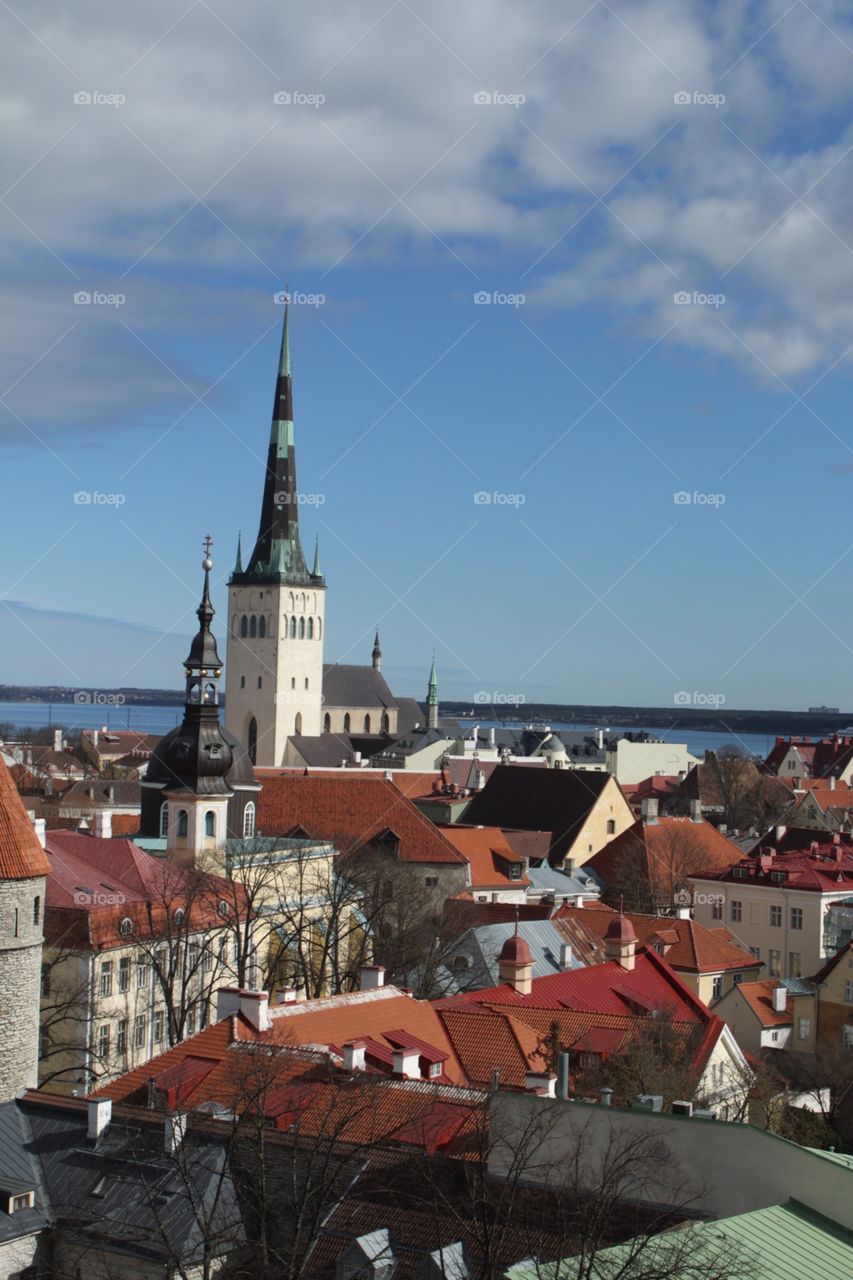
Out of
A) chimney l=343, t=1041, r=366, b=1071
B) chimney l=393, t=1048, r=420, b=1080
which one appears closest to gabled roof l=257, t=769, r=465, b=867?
chimney l=393, t=1048, r=420, b=1080

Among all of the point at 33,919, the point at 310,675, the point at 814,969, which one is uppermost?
the point at 310,675

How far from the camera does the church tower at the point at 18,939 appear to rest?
23.3 meters

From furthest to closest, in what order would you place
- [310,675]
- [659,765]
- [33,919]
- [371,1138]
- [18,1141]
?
[659,765], [310,675], [33,919], [18,1141], [371,1138]

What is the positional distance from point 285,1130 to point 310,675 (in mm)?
89486

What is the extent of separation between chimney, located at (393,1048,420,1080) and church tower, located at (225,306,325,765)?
8113 centimetres

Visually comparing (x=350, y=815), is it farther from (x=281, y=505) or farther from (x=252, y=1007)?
(x=281, y=505)

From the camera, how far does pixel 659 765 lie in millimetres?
131000

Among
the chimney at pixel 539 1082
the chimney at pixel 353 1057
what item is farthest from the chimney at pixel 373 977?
the chimney at pixel 539 1082

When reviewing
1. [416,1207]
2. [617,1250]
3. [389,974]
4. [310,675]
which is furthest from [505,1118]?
[310,675]

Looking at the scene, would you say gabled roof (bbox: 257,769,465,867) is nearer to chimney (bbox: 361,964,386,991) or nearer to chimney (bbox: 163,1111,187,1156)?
chimney (bbox: 361,964,386,991)

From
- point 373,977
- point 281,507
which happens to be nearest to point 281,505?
point 281,507

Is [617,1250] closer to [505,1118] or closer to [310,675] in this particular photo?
[505,1118]

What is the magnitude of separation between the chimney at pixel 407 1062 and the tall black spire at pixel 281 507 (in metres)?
78.4

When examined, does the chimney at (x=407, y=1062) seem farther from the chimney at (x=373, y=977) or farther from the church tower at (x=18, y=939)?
the chimney at (x=373, y=977)
